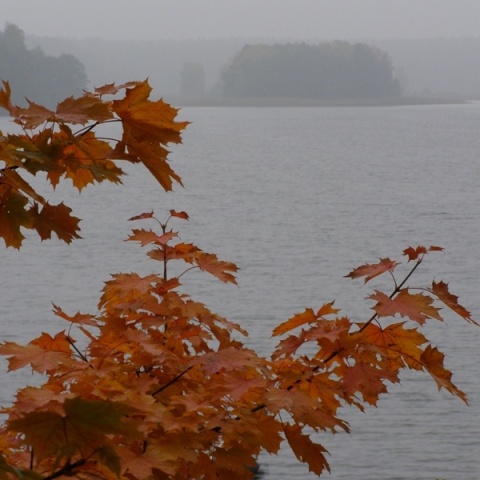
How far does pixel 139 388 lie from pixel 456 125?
113 m

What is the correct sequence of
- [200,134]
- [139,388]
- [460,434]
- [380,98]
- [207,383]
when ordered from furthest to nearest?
[380,98], [200,134], [460,434], [207,383], [139,388]

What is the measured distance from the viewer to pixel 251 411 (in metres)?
2.67

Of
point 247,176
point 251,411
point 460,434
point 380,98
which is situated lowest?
point 460,434

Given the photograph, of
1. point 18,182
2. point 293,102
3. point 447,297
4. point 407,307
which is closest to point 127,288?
point 407,307

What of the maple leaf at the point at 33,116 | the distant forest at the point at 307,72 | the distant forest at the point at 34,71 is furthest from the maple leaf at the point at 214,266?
the distant forest at the point at 307,72

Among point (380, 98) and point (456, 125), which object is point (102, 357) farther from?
point (380, 98)

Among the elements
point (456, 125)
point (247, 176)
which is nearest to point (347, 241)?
point (247, 176)

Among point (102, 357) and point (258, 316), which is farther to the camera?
point (258, 316)

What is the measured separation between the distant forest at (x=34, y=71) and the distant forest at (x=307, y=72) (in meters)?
45.1

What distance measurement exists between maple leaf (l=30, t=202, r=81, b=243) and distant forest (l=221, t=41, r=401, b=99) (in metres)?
166

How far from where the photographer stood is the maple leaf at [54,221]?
2.13 metres

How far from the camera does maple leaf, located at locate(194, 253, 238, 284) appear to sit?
3.31 m

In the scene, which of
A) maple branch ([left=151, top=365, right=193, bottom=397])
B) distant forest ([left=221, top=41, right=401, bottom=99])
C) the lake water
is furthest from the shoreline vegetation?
maple branch ([left=151, top=365, right=193, bottom=397])

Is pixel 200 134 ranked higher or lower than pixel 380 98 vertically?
lower
